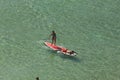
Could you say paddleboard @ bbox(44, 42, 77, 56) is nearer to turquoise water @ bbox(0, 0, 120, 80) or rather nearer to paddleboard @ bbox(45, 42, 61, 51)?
paddleboard @ bbox(45, 42, 61, 51)

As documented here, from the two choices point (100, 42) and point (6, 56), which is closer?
point (6, 56)

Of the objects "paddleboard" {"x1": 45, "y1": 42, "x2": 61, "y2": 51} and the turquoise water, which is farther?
"paddleboard" {"x1": 45, "y1": 42, "x2": 61, "y2": 51}

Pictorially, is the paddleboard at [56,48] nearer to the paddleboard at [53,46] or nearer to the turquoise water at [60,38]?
the paddleboard at [53,46]

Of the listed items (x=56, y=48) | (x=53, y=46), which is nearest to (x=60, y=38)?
(x=53, y=46)

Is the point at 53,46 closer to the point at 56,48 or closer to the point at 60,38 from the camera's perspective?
the point at 56,48

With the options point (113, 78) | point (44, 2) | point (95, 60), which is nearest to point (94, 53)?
point (95, 60)

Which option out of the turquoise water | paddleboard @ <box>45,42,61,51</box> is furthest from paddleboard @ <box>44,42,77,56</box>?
the turquoise water

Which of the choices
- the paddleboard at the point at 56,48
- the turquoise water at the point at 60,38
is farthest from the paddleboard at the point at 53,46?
the turquoise water at the point at 60,38

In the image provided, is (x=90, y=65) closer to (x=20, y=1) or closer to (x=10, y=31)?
(x=10, y=31)

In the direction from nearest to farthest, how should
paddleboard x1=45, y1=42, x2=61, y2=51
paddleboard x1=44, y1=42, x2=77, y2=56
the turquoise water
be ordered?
the turquoise water
paddleboard x1=44, y1=42, x2=77, y2=56
paddleboard x1=45, y1=42, x2=61, y2=51
